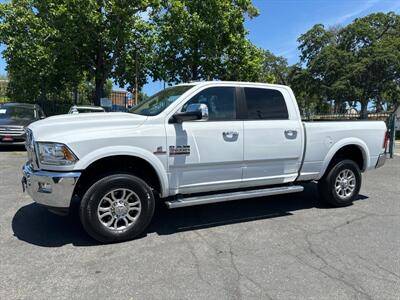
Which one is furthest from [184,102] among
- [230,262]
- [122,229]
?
[230,262]

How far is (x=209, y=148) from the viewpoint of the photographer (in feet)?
17.4

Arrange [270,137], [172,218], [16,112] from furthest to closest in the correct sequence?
[16,112] < [172,218] < [270,137]

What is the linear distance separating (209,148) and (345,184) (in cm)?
285

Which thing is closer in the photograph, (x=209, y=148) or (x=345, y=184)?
(x=209, y=148)

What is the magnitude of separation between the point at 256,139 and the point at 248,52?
2409 centimetres

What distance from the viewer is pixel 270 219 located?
235 inches

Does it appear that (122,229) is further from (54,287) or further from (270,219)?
(270,219)

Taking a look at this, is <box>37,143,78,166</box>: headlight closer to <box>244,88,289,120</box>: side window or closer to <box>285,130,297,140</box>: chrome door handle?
<box>244,88,289,120</box>: side window

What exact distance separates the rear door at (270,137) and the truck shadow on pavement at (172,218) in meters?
0.64

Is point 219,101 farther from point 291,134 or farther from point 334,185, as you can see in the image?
point 334,185

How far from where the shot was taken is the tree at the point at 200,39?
26000 mm

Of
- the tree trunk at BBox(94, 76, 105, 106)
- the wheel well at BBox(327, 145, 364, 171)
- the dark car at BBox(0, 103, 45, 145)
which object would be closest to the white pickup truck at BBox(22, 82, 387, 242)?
the wheel well at BBox(327, 145, 364, 171)

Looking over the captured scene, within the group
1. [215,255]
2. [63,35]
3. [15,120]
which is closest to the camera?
[215,255]

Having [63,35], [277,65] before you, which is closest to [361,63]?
[63,35]
